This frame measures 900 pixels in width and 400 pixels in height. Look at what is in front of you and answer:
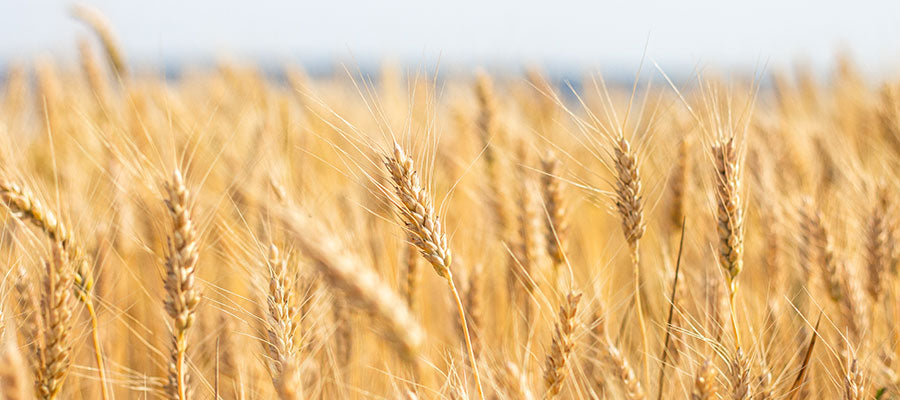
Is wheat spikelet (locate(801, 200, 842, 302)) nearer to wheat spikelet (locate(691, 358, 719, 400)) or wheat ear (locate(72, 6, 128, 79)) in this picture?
wheat spikelet (locate(691, 358, 719, 400))

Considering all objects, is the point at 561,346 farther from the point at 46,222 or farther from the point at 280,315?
the point at 46,222

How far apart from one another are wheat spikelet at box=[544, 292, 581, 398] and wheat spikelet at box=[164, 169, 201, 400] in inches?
25.7

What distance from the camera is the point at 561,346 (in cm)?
118

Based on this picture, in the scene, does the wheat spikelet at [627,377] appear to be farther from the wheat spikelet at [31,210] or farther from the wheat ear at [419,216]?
the wheat spikelet at [31,210]

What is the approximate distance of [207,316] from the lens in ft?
6.31

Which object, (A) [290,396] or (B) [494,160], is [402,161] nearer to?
(A) [290,396]

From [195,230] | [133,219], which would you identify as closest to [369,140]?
[195,230]

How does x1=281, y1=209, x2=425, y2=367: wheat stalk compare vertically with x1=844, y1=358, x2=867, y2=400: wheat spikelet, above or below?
above

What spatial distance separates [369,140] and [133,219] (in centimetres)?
157

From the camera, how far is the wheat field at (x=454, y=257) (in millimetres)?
1111

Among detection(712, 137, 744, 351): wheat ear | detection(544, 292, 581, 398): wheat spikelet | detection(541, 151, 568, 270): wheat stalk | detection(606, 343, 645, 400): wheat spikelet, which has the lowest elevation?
detection(606, 343, 645, 400): wheat spikelet

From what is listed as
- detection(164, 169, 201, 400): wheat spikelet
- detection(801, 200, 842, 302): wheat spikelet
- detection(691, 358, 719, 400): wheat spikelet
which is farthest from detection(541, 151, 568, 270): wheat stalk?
detection(164, 169, 201, 400): wheat spikelet

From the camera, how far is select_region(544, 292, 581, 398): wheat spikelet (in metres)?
1.17

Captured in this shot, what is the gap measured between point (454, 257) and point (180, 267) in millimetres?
901
